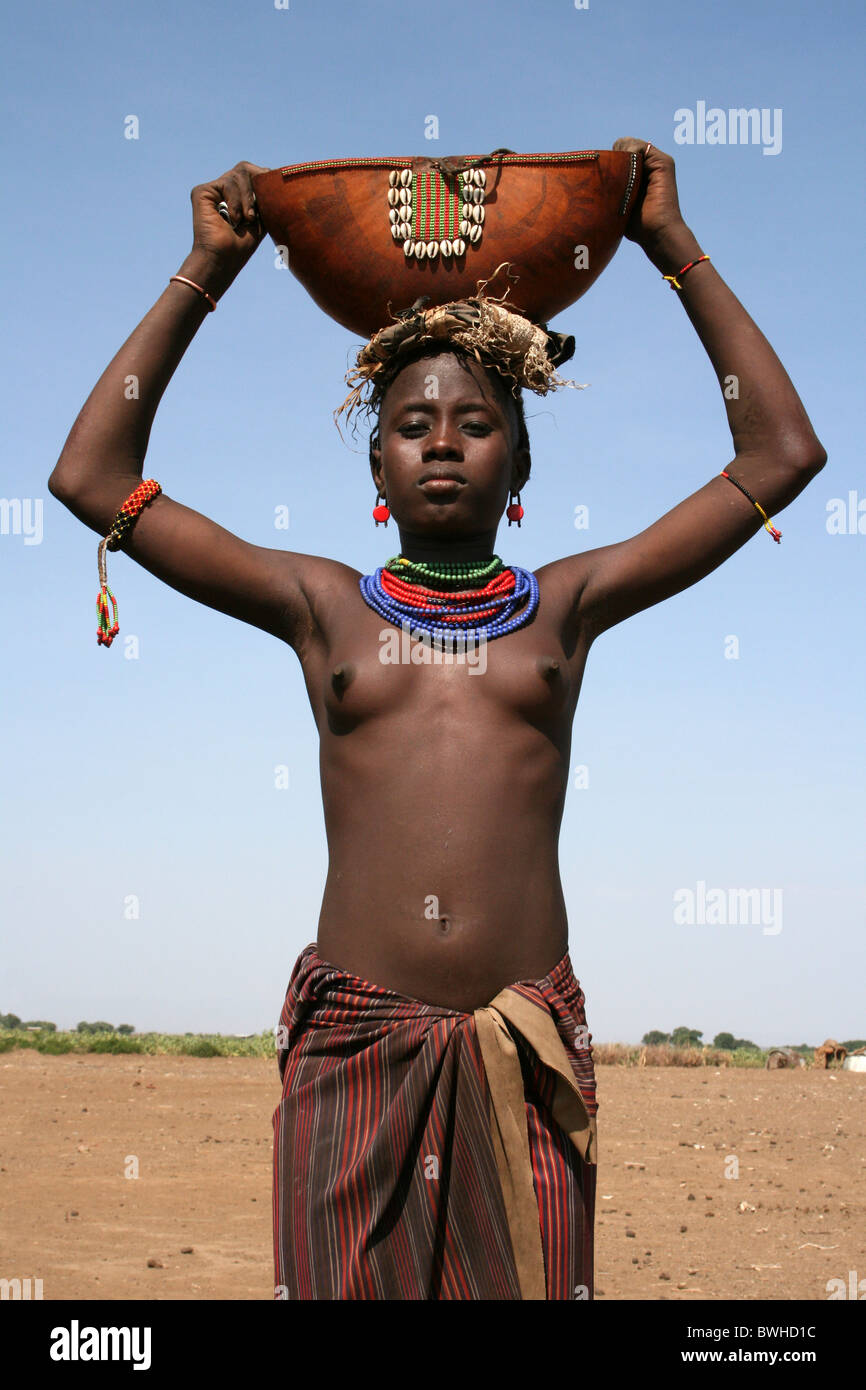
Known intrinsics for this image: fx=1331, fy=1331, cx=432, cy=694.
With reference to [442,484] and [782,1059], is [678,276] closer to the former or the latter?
[442,484]

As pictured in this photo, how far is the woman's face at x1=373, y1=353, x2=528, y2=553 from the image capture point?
128 inches

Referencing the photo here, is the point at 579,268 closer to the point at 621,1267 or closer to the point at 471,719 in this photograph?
the point at 471,719

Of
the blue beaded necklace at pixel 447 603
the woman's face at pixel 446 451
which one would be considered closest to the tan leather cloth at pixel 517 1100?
the blue beaded necklace at pixel 447 603

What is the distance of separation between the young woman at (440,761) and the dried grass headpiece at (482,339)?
1cm

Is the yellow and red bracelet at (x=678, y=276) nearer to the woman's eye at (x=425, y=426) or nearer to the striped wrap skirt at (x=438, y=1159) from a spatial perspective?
the woman's eye at (x=425, y=426)

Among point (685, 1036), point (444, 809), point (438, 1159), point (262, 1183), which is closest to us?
point (438, 1159)

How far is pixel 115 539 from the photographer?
130 inches

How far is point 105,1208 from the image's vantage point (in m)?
8.15

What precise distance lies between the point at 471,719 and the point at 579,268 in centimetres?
120

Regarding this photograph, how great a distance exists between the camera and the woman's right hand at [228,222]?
11.3 feet

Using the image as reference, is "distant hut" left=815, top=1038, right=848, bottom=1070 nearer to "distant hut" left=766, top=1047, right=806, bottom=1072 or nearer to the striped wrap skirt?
"distant hut" left=766, top=1047, right=806, bottom=1072

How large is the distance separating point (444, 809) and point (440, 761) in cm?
12

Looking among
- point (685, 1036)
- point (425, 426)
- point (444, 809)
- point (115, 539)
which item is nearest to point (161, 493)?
point (115, 539)
